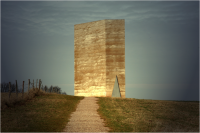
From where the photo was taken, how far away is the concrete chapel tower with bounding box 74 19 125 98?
35.7 meters

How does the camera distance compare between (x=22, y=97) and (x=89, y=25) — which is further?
(x=89, y=25)

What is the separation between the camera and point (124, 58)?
3566 cm

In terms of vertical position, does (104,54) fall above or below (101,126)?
above

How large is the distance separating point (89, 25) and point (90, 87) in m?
11.6

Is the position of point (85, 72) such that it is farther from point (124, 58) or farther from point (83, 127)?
point (83, 127)

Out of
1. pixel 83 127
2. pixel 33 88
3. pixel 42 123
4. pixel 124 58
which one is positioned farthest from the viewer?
pixel 124 58

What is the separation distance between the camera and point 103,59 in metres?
36.1

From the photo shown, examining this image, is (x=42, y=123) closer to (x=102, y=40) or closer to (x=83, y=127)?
(x=83, y=127)

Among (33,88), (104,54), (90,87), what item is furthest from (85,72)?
(33,88)

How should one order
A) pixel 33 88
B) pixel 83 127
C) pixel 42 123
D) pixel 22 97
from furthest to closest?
pixel 33 88 → pixel 22 97 → pixel 42 123 → pixel 83 127

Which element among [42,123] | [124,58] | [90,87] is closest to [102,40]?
[124,58]

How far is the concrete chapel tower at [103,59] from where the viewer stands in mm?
35656

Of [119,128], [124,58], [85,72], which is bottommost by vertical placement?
[119,128]

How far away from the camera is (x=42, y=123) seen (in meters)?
12.6
